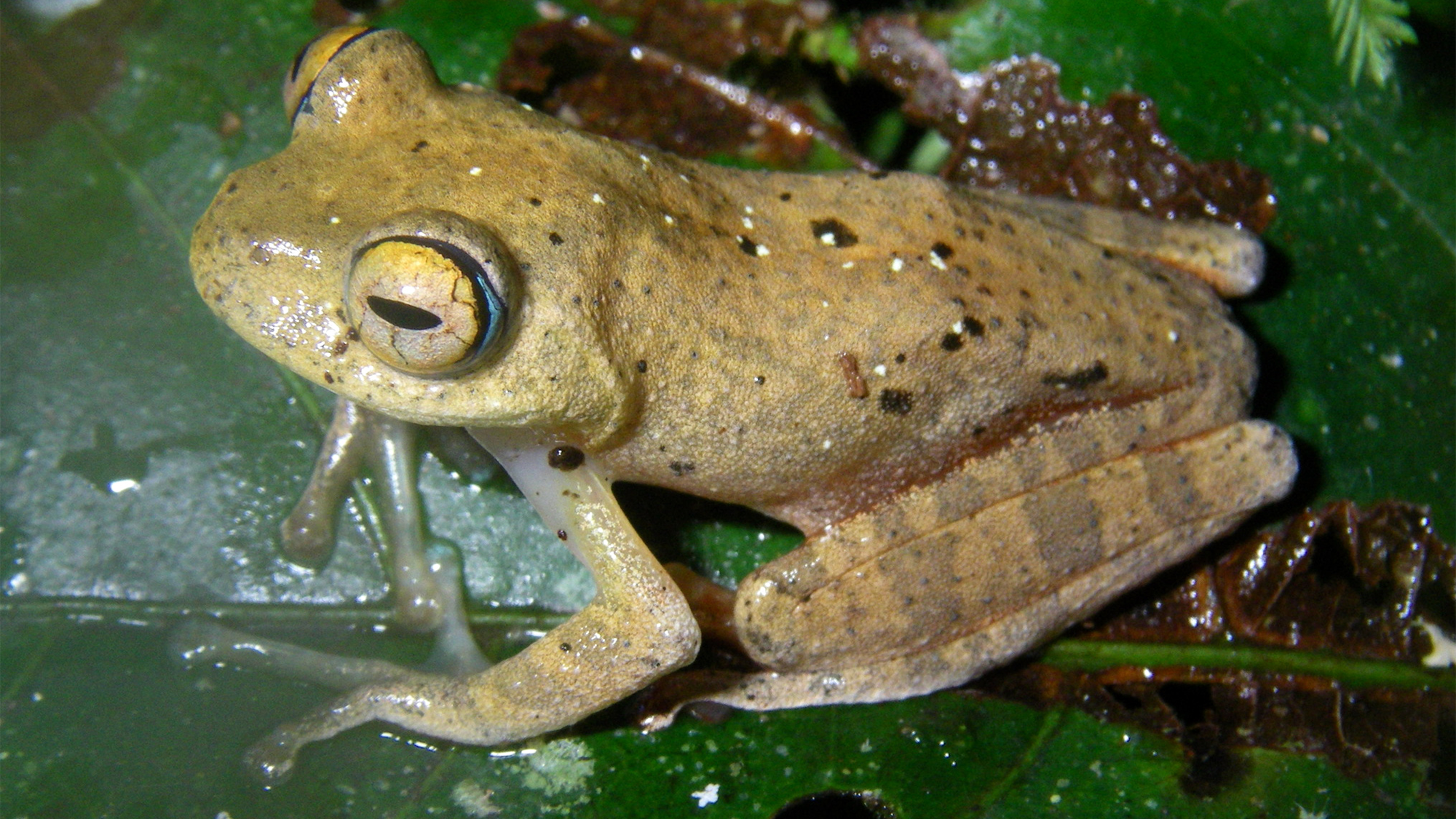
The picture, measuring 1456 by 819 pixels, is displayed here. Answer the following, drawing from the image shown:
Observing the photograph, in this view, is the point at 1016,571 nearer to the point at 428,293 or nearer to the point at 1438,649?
the point at 1438,649

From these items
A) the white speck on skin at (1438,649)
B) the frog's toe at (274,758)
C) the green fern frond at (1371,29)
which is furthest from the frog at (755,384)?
the green fern frond at (1371,29)

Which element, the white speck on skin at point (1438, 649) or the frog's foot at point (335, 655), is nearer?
the frog's foot at point (335, 655)

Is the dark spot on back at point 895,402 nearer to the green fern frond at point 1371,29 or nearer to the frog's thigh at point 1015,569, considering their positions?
the frog's thigh at point 1015,569

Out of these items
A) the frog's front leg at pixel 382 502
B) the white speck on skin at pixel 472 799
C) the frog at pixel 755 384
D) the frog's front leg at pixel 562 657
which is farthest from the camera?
the frog's front leg at pixel 382 502

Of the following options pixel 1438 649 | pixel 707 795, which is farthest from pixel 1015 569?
pixel 1438 649

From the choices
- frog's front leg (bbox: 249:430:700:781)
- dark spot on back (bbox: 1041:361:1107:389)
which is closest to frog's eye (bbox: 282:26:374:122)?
frog's front leg (bbox: 249:430:700:781)

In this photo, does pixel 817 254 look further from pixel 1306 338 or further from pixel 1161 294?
pixel 1306 338

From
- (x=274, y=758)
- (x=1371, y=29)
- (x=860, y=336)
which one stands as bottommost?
(x=274, y=758)
